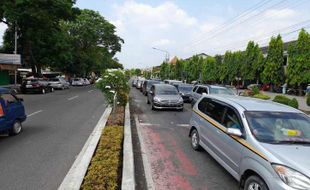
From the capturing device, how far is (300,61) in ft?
116

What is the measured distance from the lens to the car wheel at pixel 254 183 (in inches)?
167

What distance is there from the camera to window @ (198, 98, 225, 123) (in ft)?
21.3

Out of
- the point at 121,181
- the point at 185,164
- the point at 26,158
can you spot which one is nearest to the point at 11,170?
the point at 26,158

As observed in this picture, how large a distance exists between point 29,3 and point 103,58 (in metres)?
43.2

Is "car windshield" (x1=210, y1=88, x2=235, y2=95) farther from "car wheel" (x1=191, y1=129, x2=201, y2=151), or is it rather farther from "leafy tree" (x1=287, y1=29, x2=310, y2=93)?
"leafy tree" (x1=287, y1=29, x2=310, y2=93)

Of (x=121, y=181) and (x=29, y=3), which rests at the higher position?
(x=29, y=3)

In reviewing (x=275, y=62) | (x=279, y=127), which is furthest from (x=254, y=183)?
(x=275, y=62)

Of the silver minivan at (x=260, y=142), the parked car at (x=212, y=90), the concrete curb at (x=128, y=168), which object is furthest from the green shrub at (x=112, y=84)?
the silver minivan at (x=260, y=142)

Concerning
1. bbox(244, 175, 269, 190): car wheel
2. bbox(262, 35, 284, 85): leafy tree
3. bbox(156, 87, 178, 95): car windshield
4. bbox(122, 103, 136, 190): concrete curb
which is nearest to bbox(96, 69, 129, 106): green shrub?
bbox(156, 87, 178, 95): car windshield

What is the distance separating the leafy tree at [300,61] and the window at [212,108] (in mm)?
31732

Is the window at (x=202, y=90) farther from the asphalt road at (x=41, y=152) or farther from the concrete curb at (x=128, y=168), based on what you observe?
the concrete curb at (x=128, y=168)

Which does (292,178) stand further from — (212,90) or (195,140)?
(212,90)

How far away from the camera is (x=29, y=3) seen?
82.3ft

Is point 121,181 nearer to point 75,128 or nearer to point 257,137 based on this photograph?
point 257,137
